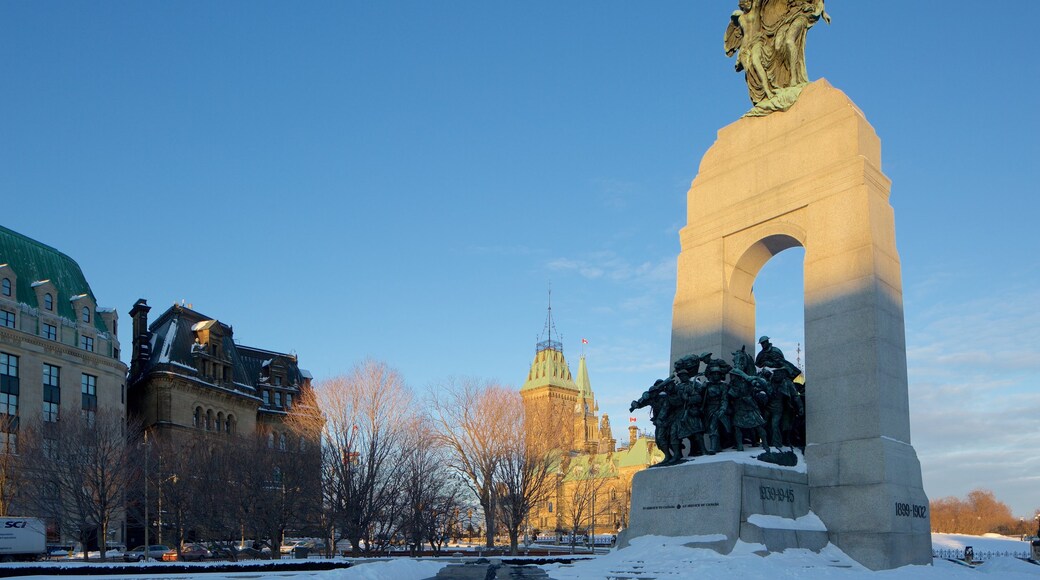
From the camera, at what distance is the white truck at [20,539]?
43.9 metres

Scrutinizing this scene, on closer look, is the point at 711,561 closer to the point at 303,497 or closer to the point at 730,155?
the point at 730,155

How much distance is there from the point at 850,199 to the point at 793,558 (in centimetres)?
975

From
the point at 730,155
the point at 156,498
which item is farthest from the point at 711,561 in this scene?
the point at 156,498

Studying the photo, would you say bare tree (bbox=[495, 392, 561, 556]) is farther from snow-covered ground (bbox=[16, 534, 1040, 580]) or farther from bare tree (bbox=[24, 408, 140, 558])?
snow-covered ground (bbox=[16, 534, 1040, 580])

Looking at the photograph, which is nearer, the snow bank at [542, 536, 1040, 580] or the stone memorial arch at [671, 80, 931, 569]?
the snow bank at [542, 536, 1040, 580]

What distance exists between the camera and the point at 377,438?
4684 cm

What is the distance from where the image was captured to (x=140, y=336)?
8044cm

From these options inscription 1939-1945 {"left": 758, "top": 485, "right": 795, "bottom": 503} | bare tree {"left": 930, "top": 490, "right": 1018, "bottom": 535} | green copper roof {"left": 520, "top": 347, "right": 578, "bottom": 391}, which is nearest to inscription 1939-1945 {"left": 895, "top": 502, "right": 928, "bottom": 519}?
inscription 1939-1945 {"left": 758, "top": 485, "right": 795, "bottom": 503}

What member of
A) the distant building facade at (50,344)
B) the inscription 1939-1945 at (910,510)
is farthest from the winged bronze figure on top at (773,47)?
the distant building facade at (50,344)

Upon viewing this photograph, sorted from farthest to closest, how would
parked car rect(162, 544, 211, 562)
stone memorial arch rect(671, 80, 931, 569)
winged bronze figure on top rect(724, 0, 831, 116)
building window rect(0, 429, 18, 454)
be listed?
1. building window rect(0, 429, 18, 454)
2. parked car rect(162, 544, 211, 562)
3. winged bronze figure on top rect(724, 0, 831, 116)
4. stone memorial arch rect(671, 80, 931, 569)

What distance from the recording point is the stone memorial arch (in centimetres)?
2419

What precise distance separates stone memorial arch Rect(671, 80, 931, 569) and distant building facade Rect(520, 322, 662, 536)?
31.7 meters

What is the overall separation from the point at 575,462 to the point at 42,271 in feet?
145

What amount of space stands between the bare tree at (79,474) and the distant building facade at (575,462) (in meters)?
23.6
